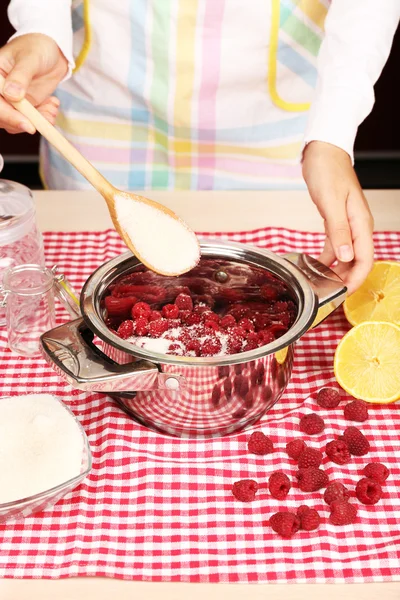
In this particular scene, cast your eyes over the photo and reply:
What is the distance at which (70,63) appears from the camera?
4.88 ft

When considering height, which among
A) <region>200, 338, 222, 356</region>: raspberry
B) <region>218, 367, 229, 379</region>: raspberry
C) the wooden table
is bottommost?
the wooden table

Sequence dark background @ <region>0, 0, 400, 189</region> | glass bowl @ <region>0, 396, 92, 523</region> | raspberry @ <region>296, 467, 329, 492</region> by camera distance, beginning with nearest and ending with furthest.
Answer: glass bowl @ <region>0, 396, 92, 523</region>
raspberry @ <region>296, 467, 329, 492</region>
dark background @ <region>0, 0, 400, 189</region>

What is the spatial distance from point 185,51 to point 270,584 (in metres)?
1.08

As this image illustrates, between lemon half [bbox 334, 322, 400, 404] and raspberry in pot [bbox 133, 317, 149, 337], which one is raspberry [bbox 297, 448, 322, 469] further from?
raspberry in pot [bbox 133, 317, 149, 337]

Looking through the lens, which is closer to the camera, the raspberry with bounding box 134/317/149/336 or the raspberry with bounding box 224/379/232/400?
the raspberry with bounding box 224/379/232/400

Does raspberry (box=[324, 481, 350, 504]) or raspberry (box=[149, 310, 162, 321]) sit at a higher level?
raspberry (box=[149, 310, 162, 321])

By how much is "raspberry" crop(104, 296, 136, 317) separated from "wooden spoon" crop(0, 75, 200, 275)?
0.23 feet

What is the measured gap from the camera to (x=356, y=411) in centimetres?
111

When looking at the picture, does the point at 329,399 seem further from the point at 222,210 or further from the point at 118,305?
the point at 222,210

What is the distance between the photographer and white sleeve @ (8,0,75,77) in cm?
146

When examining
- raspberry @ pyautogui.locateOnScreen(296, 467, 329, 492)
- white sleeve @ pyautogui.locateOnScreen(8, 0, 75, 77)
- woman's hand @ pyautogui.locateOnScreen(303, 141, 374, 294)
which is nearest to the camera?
raspberry @ pyautogui.locateOnScreen(296, 467, 329, 492)

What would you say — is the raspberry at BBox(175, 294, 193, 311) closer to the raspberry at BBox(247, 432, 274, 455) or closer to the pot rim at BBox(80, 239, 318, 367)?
the pot rim at BBox(80, 239, 318, 367)

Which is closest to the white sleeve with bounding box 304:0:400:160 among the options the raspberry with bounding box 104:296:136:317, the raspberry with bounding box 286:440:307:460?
the raspberry with bounding box 104:296:136:317

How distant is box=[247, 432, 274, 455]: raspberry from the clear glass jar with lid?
0.52 metres
